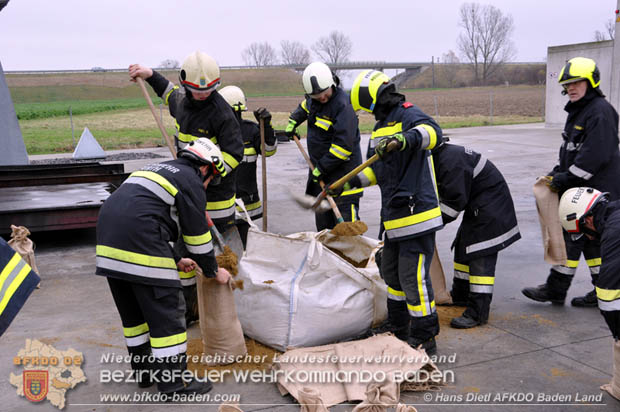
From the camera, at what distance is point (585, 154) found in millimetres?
4422

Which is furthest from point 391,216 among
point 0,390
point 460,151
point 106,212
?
point 0,390

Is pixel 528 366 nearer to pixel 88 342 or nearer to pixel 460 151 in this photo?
pixel 460 151

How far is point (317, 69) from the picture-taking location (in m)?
5.23

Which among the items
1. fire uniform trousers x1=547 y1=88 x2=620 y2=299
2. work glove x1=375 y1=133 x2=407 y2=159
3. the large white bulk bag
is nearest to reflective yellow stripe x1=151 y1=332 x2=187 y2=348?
the large white bulk bag

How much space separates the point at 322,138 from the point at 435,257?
1703mm

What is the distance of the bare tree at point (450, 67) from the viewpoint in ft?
222

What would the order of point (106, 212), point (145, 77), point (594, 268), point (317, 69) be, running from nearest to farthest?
point (106, 212), point (594, 268), point (145, 77), point (317, 69)

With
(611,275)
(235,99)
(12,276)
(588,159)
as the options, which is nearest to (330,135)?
(235,99)

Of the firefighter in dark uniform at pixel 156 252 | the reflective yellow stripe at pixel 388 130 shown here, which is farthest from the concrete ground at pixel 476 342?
the reflective yellow stripe at pixel 388 130

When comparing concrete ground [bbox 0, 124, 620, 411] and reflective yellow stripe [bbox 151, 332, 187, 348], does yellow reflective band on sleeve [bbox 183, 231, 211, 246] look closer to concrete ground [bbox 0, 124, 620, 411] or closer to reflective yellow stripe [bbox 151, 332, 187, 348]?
reflective yellow stripe [bbox 151, 332, 187, 348]

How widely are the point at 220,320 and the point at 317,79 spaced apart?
251 centimetres

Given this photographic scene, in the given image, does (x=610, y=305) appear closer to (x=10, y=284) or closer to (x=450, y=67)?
(x=10, y=284)

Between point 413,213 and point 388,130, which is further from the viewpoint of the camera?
point 388,130

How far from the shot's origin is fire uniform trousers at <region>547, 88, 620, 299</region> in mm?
4402
